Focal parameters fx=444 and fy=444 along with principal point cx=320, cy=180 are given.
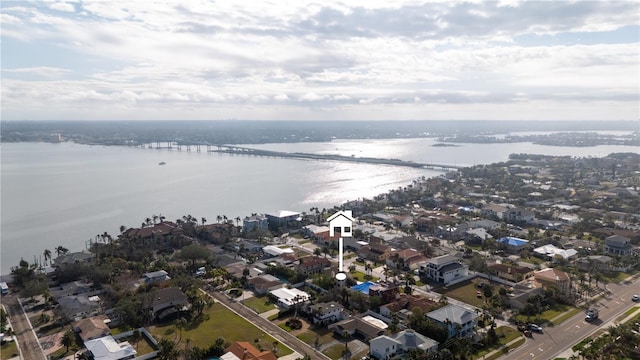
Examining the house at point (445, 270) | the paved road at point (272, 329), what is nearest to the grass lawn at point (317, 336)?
the paved road at point (272, 329)

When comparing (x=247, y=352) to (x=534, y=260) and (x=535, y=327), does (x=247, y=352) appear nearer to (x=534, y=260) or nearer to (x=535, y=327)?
(x=535, y=327)

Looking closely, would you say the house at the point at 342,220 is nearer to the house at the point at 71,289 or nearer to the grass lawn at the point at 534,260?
the grass lawn at the point at 534,260

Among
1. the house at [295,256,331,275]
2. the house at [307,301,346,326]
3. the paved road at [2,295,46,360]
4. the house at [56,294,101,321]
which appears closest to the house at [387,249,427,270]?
the house at [295,256,331,275]

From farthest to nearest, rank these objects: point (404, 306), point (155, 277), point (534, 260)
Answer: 1. point (534, 260)
2. point (155, 277)
3. point (404, 306)

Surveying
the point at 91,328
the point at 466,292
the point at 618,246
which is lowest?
the point at 466,292

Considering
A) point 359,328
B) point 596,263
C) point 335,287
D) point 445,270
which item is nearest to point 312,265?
point 335,287

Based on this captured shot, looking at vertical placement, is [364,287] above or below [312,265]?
below
